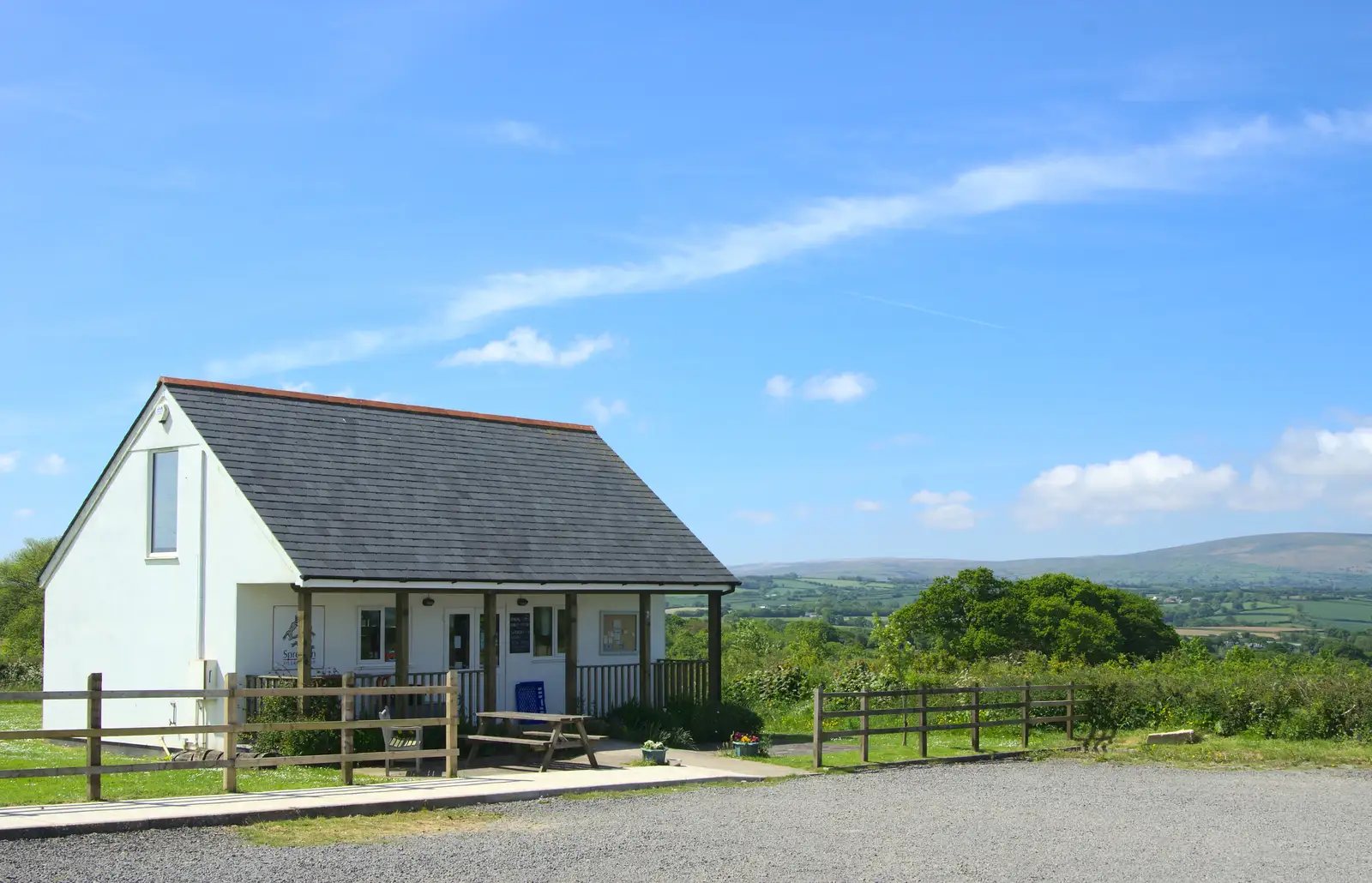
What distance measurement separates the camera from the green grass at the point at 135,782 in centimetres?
1366

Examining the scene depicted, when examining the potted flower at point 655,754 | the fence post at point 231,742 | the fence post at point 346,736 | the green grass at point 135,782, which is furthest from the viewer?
the potted flower at point 655,754

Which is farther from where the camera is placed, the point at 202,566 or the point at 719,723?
the point at 719,723

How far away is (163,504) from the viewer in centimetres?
2134

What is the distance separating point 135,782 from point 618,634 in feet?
33.4

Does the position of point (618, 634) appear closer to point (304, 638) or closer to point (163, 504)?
point (304, 638)

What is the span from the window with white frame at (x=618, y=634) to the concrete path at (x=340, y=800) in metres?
6.17

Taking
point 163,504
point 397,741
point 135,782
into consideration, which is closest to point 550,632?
point 397,741

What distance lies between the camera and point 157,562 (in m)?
21.2

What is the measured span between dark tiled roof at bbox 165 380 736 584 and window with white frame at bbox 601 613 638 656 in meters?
1.23

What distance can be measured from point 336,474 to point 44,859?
11691 mm

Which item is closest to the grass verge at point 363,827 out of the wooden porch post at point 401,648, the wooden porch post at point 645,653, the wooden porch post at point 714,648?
the wooden porch post at point 401,648

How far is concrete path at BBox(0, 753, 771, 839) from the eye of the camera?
11.6m

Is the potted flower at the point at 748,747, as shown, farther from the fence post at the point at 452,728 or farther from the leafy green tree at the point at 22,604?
the leafy green tree at the point at 22,604

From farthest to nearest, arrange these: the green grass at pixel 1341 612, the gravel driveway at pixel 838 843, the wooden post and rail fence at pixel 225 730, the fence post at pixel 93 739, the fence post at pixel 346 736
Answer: the green grass at pixel 1341 612
the fence post at pixel 346 736
the fence post at pixel 93 739
the wooden post and rail fence at pixel 225 730
the gravel driveway at pixel 838 843
